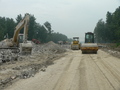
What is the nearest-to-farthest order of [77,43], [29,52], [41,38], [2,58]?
1. [2,58]
2. [29,52]
3. [77,43]
4. [41,38]

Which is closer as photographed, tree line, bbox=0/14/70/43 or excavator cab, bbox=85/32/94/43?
excavator cab, bbox=85/32/94/43

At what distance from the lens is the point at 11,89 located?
Result: 7.44 meters

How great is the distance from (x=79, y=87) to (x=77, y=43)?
3188 cm

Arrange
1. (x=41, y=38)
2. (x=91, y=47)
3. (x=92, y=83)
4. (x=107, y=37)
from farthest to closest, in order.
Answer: (x=41, y=38) < (x=107, y=37) < (x=91, y=47) < (x=92, y=83)

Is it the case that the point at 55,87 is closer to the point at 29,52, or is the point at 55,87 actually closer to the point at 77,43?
the point at 29,52

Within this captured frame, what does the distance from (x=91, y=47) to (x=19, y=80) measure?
17.5 meters

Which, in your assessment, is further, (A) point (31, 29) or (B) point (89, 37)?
(A) point (31, 29)

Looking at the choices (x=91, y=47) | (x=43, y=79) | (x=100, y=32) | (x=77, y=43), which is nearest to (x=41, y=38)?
(x=100, y=32)

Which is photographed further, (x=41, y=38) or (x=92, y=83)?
(x=41, y=38)

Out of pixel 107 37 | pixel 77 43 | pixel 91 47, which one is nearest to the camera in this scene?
pixel 91 47

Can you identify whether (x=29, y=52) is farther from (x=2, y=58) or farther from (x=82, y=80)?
(x=82, y=80)

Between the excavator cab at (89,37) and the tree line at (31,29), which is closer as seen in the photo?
the excavator cab at (89,37)

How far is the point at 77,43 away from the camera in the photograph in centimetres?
3941

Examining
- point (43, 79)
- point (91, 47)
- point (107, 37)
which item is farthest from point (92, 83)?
point (107, 37)
